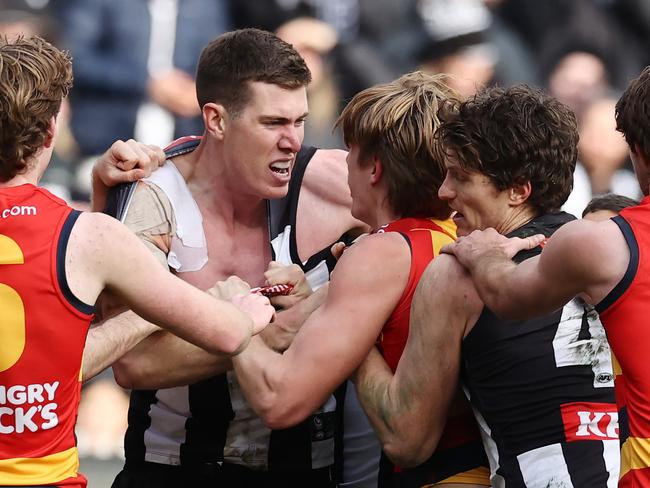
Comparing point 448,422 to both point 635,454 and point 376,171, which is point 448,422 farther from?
point 376,171

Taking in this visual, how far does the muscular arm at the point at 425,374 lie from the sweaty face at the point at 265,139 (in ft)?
3.31

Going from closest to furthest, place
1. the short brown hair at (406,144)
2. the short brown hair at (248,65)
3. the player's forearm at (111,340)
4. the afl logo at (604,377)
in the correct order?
1. the afl logo at (604,377)
2. the player's forearm at (111,340)
3. the short brown hair at (406,144)
4. the short brown hair at (248,65)

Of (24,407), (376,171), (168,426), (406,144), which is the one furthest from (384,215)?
(24,407)

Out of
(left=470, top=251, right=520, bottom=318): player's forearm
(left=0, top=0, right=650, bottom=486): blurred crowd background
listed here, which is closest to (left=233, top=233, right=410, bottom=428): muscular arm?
(left=470, top=251, right=520, bottom=318): player's forearm

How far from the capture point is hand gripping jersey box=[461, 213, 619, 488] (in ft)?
9.92

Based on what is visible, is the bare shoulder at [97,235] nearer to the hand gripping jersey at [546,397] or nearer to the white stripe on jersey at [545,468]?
the hand gripping jersey at [546,397]

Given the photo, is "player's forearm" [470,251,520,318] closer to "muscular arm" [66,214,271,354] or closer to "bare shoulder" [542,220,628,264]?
"bare shoulder" [542,220,628,264]

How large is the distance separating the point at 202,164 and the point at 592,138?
4415 millimetres

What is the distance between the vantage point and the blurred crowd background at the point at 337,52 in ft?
25.5

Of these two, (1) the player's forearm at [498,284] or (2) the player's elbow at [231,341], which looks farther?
(2) the player's elbow at [231,341]

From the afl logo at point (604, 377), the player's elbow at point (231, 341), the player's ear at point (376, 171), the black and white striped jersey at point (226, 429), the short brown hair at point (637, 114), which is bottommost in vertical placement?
the black and white striped jersey at point (226, 429)

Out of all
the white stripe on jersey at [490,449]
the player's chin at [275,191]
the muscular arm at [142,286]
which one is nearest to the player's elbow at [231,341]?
the muscular arm at [142,286]

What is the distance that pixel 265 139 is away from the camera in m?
4.11

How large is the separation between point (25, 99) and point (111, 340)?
0.79 m
